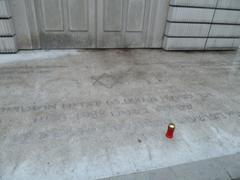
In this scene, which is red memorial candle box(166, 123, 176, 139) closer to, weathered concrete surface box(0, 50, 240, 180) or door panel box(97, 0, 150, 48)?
weathered concrete surface box(0, 50, 240, 180)

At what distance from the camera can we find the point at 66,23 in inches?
175

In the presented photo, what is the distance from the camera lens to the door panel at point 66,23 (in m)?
4.22

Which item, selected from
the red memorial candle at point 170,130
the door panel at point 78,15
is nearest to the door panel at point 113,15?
the door panel at point 78,15

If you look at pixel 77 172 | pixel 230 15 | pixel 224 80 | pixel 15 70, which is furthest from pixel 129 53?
pixel 77 172

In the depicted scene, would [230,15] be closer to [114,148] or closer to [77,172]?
[114,148]

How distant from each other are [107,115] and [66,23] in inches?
118

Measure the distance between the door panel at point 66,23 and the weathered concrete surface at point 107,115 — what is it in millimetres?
547

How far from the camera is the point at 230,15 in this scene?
5113 millimetres

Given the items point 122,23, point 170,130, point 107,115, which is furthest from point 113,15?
point 170,130

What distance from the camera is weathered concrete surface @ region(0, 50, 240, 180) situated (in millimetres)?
1850

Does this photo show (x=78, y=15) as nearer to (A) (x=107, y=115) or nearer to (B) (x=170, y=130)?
(A) (x=107, y=115)

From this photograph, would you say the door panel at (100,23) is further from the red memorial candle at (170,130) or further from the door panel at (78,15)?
the red memorial candle at (170,130)

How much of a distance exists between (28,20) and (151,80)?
3149 mm

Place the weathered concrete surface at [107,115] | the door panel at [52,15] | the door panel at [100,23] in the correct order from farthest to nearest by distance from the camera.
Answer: the door panel at [100,23] < the door panel at [52,15] < the weathered concrete surface at [107,115]
